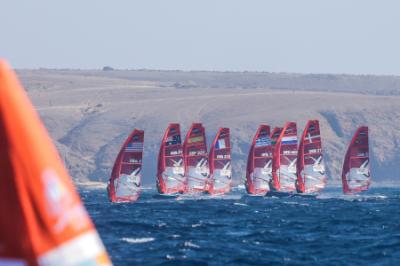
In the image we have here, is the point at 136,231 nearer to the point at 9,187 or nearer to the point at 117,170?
the point at 117,170

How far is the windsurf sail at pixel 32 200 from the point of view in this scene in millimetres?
4578

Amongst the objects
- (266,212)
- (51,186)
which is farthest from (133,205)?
(51,186)

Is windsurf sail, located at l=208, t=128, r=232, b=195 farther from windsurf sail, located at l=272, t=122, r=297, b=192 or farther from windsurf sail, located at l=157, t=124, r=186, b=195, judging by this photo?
windsurf sail, located at l=157, t=124, r=186, b=195

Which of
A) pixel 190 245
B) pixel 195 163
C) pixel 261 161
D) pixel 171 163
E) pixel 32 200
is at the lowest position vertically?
pixel 261 161

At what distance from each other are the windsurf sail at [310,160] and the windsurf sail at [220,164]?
557 cm

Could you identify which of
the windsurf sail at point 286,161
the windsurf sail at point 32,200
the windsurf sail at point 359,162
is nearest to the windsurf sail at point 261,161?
the windsurf sail at point 286,161

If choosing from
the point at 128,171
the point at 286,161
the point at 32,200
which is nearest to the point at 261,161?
the point at 286,161

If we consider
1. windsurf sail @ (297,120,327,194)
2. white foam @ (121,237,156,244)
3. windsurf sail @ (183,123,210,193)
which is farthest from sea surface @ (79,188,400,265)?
windsurf sail @ (297,120,327,194)

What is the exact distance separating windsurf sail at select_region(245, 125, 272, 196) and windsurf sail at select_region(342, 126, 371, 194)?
618 cm

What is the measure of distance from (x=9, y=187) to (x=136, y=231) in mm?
42892

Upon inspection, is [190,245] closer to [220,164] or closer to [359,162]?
[220,164]

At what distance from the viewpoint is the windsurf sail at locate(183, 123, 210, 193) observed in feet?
292

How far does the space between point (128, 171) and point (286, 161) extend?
1745 centimetres

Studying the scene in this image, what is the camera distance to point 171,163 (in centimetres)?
8512
